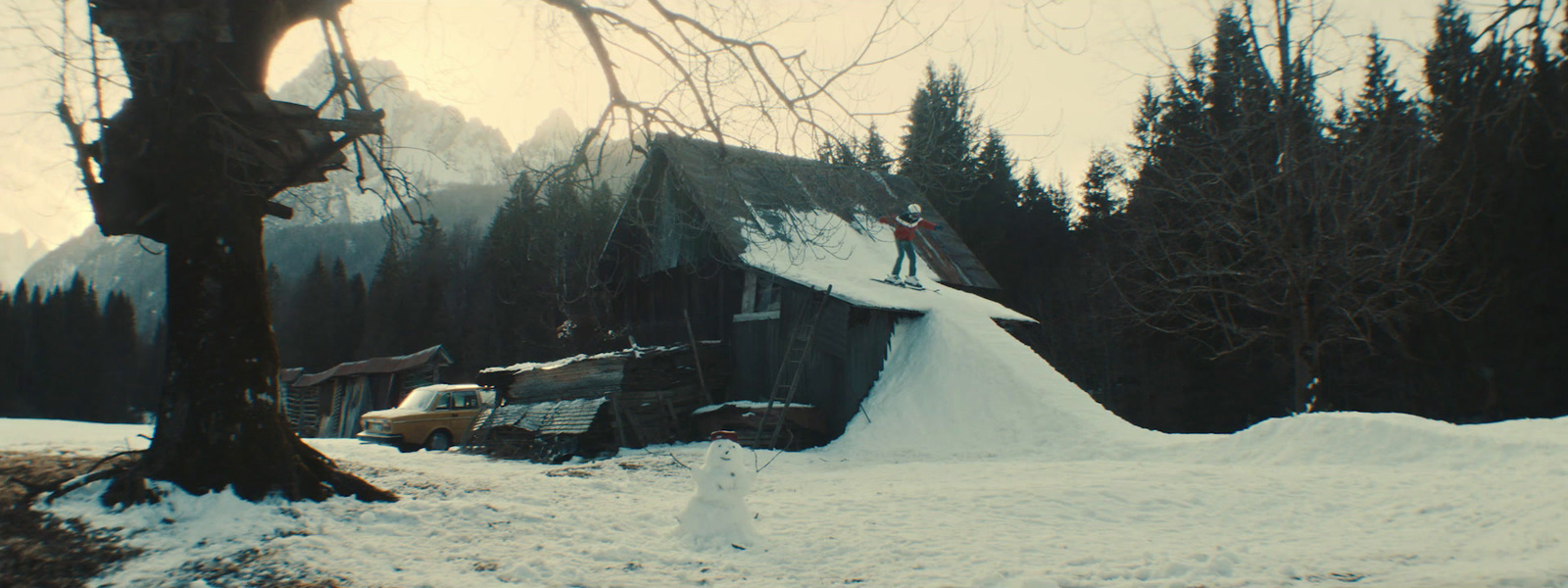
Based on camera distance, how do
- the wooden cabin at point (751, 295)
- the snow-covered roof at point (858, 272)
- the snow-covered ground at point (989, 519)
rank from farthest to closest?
the wooden cabin at point (751, 295) → the snow-covered roof at point (858, 272) → the snow-covered ground at point (989, 519)

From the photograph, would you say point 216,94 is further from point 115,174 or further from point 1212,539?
point 1212,539

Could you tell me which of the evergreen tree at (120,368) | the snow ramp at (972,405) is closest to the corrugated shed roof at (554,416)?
the snow ramp at (972,405)

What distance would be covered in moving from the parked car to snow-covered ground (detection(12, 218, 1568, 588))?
7049 millimetres

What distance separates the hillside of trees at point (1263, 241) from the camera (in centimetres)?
905

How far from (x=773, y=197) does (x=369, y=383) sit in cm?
2938

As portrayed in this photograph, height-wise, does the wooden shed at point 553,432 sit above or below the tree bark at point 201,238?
below

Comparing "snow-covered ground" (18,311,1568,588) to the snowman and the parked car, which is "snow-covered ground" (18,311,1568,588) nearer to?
the snowman

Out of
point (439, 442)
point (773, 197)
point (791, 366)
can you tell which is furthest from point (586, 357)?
point (773, 197)

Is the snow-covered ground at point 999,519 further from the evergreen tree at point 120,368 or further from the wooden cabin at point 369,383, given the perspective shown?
the evergreen tree at point 120,368

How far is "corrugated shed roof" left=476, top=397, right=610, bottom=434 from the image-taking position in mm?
14391

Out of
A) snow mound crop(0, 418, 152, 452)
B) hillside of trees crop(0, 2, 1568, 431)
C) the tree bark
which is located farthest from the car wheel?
the tree bark

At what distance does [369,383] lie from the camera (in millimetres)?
32438

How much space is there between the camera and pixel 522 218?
26.5 feet

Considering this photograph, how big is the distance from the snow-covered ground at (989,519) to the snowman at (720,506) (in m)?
0.08
